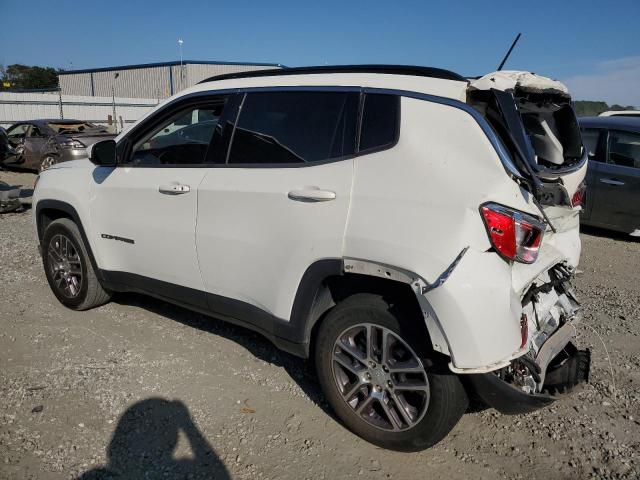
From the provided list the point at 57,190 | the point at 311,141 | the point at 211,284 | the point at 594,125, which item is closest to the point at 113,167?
the point at 57,190

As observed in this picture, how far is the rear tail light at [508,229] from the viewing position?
2.22 m

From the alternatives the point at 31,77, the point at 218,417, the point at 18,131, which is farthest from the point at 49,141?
the point at 31,77

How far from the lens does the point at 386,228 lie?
241 cm

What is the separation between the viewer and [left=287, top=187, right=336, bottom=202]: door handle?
8.53 feet

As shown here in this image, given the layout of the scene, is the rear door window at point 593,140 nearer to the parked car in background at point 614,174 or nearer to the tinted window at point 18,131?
the parked car in background at point 614,174

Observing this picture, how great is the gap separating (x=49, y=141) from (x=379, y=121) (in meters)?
12.9

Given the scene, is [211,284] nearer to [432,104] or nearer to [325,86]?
[325,86]

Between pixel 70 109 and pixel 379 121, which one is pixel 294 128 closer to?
pixel 379 121

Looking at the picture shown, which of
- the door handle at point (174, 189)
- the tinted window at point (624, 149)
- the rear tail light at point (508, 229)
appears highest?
the tinted window at point (624, 149)

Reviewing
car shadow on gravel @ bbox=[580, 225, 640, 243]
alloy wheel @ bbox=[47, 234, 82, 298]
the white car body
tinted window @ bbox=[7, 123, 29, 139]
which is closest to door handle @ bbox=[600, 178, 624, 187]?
car shadow on gravel @ bbox=[580, 225, 640, 243]

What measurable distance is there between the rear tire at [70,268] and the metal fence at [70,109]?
16.7 meters

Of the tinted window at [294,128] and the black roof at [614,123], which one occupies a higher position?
the black roof at [614,123]

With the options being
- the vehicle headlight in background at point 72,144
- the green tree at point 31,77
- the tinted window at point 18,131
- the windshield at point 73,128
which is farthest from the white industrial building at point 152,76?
the green tree at point 31,77

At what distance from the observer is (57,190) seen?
4.17 meters
